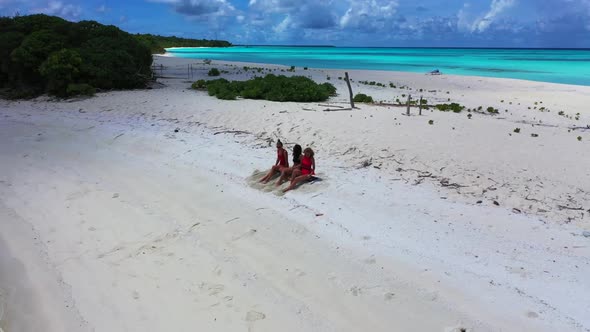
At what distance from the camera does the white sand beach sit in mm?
4609

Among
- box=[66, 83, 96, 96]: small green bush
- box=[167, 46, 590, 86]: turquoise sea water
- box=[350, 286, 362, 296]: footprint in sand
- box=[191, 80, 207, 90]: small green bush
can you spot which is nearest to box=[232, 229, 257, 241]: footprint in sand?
box=[350, 286, 362, 296]: footprint in sand

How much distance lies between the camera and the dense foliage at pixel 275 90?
15.7m

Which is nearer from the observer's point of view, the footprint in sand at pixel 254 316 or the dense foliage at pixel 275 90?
the footprint in sand at pixel 254 316

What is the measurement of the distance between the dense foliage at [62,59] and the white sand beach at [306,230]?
6127mm

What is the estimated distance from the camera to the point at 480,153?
900 cm

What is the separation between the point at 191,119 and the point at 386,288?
32.9ft

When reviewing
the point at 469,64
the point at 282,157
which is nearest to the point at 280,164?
the point at 282,157

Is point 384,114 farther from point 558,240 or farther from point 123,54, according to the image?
point 123,54

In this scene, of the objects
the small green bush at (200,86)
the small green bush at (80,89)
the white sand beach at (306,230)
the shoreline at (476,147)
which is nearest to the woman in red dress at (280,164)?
the white sand beach at (306,230)

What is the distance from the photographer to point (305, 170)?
8070 mm

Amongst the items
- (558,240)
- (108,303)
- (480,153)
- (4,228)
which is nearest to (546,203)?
(558,240)

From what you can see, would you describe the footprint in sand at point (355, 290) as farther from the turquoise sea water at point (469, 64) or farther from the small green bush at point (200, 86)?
the turquoise sea water at point (469, 64)

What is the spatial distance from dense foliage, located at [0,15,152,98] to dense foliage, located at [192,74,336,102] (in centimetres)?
454

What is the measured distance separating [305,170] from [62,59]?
13.9 metres
